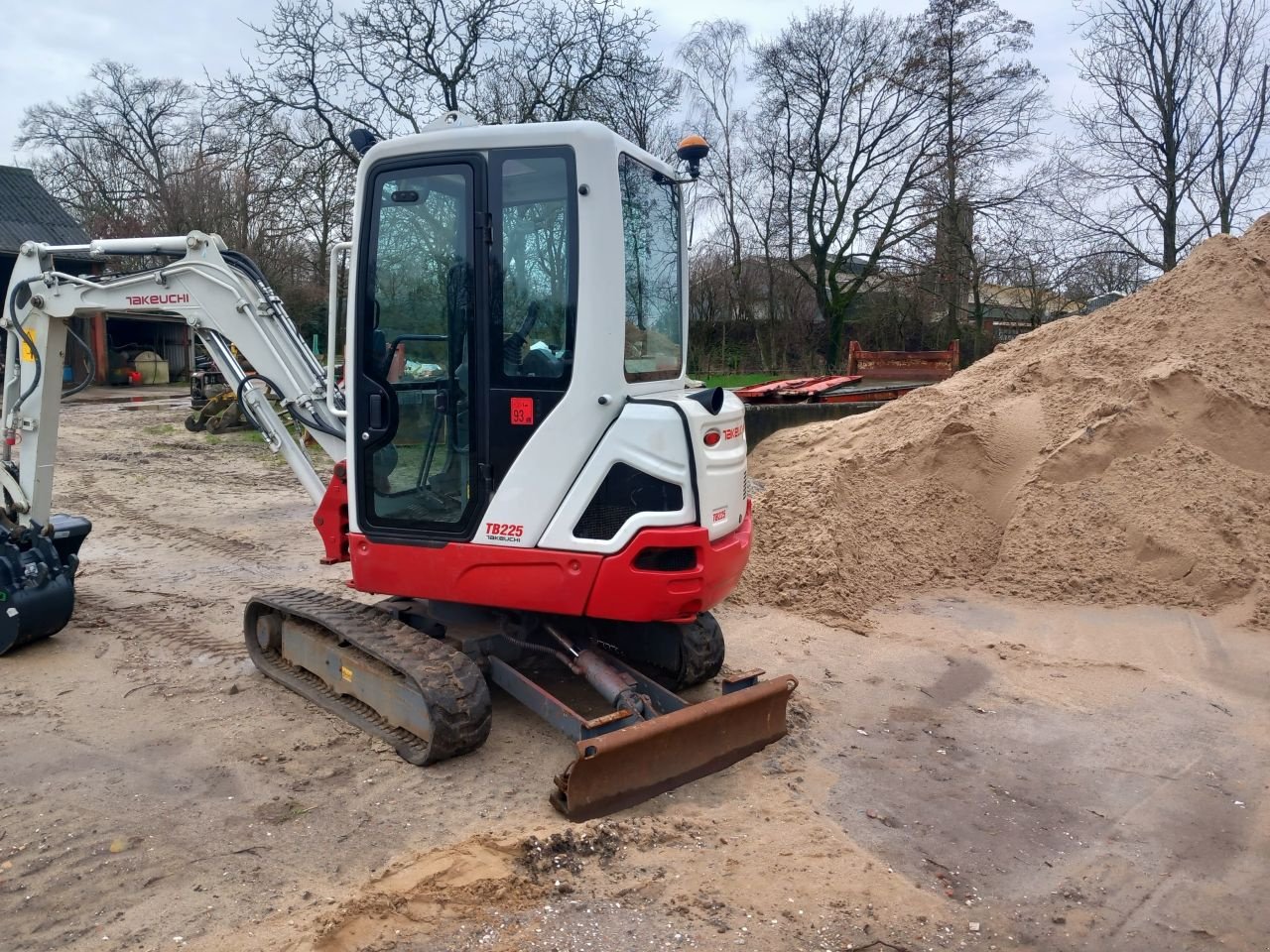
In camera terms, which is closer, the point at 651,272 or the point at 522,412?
the point at 522,412

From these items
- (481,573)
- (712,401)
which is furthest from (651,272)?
(481,573)

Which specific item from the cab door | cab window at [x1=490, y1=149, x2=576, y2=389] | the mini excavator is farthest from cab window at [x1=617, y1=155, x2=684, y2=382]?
the cab door

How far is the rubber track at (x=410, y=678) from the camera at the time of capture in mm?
3980

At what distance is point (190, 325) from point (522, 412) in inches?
93.3

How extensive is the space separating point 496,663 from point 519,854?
Result: 1150mm

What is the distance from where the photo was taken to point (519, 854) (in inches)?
134

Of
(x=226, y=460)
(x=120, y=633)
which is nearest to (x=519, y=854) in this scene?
(x=120, y=633)

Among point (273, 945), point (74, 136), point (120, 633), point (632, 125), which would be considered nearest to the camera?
point (273, 945)

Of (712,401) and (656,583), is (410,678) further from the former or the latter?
(712,401)

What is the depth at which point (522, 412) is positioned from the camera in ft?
13.1

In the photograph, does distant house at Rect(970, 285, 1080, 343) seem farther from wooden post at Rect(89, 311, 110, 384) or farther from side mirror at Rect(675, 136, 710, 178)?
wooden post at Rect(89, 311, 110, 384)

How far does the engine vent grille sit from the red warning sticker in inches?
15.9

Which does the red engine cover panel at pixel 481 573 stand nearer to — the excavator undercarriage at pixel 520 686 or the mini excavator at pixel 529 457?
the mini excavator at pixel 529 457

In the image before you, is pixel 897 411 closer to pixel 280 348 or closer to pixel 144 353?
pixel 280 348
